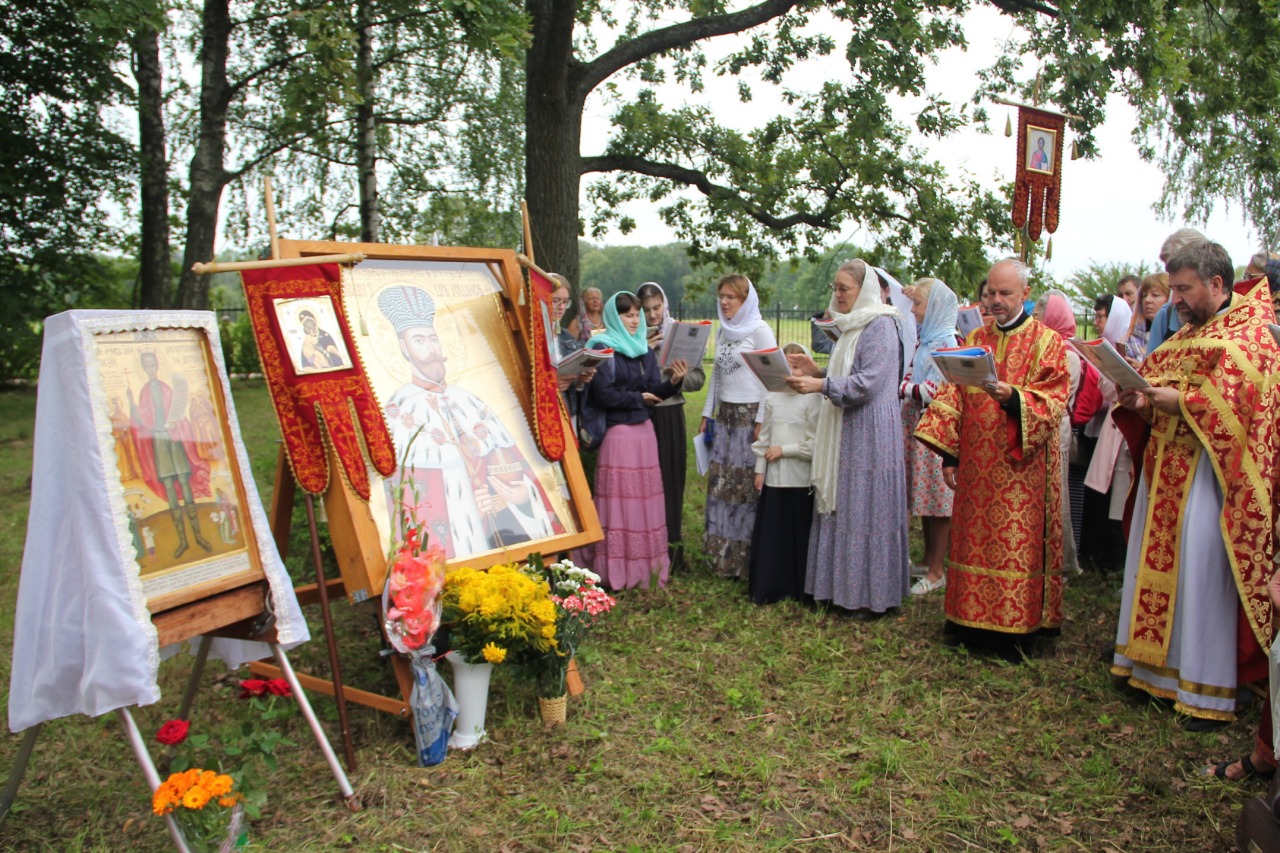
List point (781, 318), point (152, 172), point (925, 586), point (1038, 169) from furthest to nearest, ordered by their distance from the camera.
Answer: point (781, 318)
point (152, 172)
point (1038, 169)
point (925, 586)

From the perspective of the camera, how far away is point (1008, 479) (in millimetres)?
4727

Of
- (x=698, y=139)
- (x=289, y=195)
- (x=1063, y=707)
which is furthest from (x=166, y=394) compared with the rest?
(x=289, y=195)

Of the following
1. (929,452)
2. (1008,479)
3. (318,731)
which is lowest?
(318,731)

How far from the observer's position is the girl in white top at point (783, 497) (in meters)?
5.76

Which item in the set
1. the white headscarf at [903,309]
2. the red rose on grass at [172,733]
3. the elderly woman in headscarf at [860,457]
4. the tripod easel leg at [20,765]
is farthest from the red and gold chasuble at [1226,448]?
the tripod easel leg at [20,765]

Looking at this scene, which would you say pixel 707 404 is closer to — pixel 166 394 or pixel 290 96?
pixel 166 394

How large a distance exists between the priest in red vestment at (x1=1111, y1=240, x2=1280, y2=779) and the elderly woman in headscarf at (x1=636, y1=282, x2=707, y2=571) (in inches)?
115

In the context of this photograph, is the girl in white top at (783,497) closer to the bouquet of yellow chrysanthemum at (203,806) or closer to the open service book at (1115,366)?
the open service book at (1115,366)

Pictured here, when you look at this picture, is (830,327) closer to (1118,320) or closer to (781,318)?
(1118,320)

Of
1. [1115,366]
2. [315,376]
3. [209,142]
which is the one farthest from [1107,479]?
[209,142]

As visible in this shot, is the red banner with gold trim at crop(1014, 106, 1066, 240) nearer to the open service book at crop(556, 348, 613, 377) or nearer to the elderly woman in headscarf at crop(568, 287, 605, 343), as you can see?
the elderly woman in headscarf at crop(568, 287, 605, 343)

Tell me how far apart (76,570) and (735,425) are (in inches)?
161

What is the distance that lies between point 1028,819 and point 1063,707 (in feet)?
3.41

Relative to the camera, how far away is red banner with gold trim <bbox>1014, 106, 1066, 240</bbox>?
775cm
